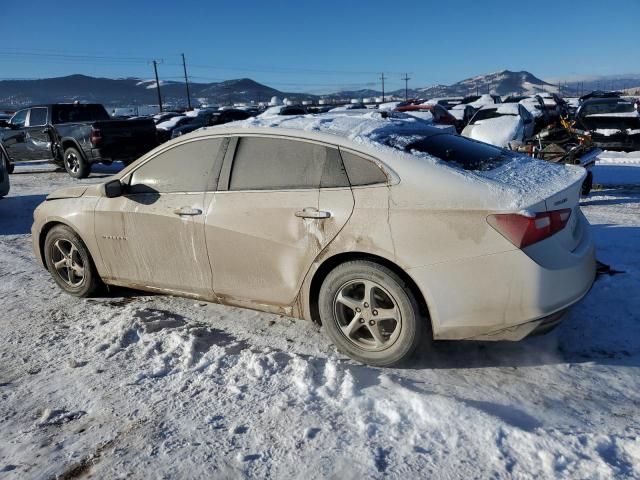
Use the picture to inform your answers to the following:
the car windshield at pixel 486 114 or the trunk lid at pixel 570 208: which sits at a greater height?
the car windshield at pixel 486 114

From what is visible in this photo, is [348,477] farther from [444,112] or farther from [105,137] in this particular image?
[444,112]

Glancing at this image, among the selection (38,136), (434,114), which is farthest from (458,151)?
(434,114)

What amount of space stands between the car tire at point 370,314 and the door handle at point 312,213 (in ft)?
1.08

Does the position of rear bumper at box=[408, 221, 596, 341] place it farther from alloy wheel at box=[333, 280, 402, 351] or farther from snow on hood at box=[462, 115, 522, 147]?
snow on hood at box=[462, 115, 522, 147]

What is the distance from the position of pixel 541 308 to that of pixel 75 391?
2747mm

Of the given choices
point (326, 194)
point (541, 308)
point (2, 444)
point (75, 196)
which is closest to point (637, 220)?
point (541, 308)

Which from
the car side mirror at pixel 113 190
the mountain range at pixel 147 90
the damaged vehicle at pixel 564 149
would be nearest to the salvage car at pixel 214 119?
the damaged vehicle at pixel 564 149

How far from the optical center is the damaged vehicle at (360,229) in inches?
113

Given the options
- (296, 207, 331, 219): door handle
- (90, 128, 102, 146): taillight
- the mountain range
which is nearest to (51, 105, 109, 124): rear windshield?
(90, 128, 102, 146): taillight

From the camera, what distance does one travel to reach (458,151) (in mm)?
3557

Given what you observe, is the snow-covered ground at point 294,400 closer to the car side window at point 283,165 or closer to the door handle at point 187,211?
the door handle at point 187,211

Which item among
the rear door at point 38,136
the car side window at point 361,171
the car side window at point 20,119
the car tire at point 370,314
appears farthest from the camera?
the car side window at point 20,119

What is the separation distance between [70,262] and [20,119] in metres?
11.6

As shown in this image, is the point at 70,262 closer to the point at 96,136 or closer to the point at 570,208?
the point at 570,208
